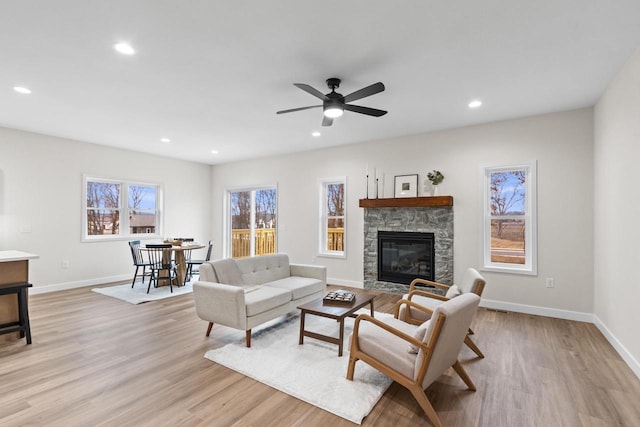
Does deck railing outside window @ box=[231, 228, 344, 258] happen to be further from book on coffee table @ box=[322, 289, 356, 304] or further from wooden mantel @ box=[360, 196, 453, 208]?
book on coffee table @ box=[322, 289, 356, 304]

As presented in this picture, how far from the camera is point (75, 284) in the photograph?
230 inches

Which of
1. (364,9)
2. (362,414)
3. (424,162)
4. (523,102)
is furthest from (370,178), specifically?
(362,414)

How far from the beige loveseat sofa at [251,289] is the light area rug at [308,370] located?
8.8 inches

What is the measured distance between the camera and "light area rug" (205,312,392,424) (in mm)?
2279

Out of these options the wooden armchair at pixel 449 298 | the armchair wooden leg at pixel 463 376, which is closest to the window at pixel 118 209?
the wooden armchair at pixel 449 298

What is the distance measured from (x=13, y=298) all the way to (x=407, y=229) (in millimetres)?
5239

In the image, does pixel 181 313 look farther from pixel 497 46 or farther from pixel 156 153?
pixel 497 46

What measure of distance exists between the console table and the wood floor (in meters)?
0.17

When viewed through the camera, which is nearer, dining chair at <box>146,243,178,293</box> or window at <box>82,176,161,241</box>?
dining chair at <box>146,243,178,293</box>

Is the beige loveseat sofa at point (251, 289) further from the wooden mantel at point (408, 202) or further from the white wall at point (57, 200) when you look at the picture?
the white wall at point (57, 200)

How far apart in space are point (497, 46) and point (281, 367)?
3.31 metres

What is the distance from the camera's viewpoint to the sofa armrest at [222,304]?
3158 millimetres

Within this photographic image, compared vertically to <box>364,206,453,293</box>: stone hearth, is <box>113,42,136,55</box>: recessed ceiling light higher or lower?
higher

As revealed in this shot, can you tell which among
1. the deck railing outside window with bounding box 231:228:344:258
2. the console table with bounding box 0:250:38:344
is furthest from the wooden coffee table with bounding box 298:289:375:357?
the deck railing outside window with bounding box 231:228:344:258
